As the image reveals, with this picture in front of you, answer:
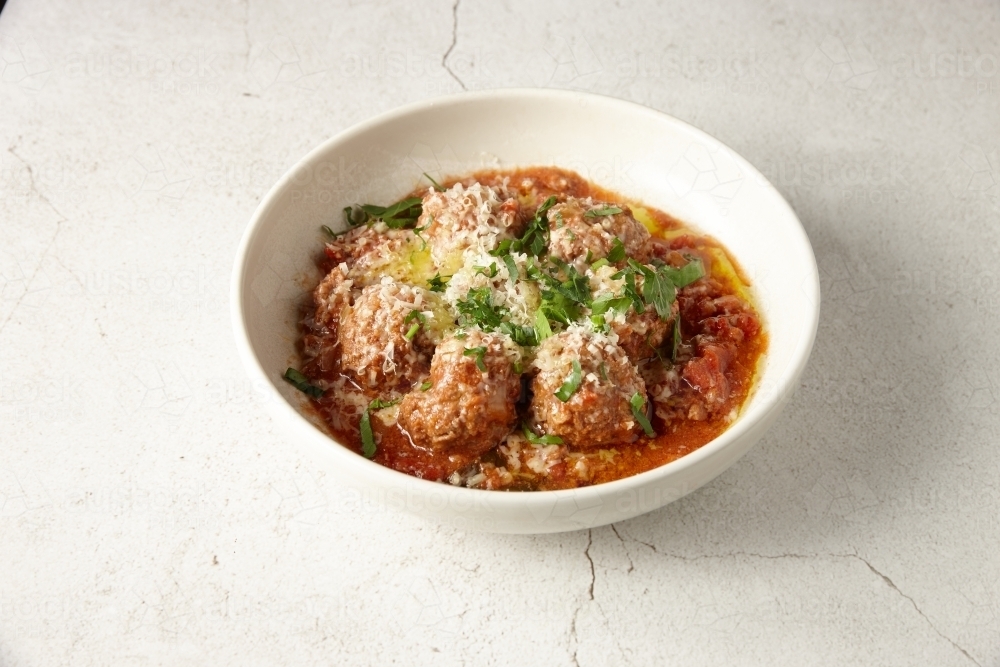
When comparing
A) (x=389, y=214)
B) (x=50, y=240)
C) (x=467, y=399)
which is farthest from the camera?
(x=50, y=240)

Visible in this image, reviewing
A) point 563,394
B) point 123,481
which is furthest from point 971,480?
point 123,481

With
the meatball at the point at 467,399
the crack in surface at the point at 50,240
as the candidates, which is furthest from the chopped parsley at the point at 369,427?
the crack in surface at the point at 50,240

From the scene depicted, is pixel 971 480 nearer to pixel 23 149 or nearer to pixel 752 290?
pixel 752 290

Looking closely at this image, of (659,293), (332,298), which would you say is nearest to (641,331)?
(659,293)

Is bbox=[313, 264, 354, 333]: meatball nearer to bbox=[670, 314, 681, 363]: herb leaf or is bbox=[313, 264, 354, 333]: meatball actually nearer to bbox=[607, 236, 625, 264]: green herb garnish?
bbox=[607, 236, 625, 264]: green herb garnish

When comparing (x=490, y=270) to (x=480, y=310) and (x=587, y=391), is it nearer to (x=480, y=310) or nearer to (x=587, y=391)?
(x=480, y=310)
